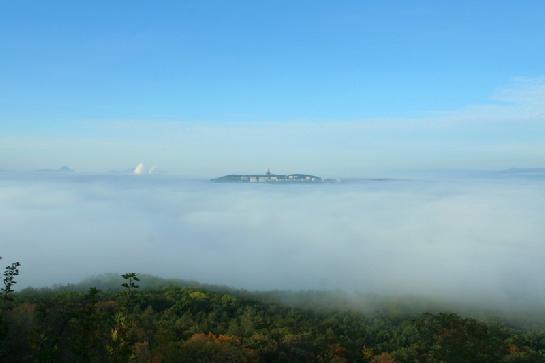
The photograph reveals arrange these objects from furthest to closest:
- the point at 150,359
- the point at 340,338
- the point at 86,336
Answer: the point at 340,338
the point at 150,359
the point at 86,336

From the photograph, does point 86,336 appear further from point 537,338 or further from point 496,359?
point 537,338

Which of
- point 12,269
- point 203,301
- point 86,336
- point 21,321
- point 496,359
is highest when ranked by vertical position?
point 12,269

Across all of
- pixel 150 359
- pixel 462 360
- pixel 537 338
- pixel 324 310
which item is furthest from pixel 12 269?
pixel 324 310

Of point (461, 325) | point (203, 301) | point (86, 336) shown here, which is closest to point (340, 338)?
point (203, 301)

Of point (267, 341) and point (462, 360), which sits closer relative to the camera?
point (462, 360)

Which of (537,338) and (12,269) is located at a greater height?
(12,269)

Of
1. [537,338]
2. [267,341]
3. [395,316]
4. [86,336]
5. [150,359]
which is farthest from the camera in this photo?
[395,316]
